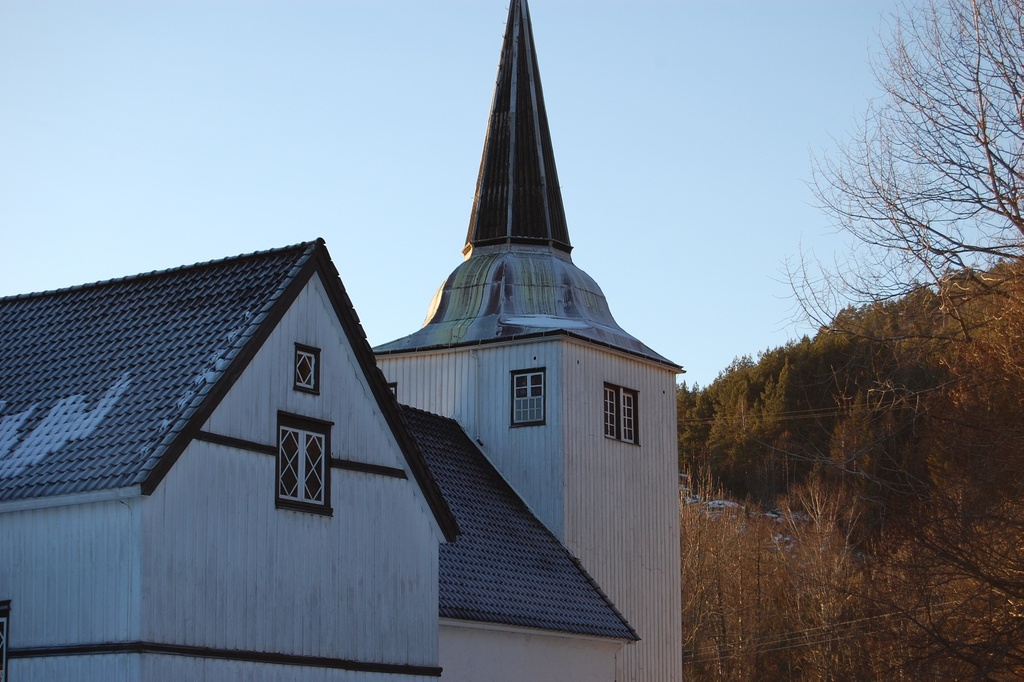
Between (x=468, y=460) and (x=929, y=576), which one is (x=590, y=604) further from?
(x=929, y=576)

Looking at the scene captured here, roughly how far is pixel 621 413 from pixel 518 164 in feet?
23.0

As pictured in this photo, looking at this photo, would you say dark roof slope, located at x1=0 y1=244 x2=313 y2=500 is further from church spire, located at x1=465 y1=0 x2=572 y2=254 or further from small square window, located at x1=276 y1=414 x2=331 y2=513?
church spire, located at x1=465 y1=0 x2=572 y2=254

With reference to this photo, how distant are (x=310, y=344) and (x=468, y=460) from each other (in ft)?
34.4

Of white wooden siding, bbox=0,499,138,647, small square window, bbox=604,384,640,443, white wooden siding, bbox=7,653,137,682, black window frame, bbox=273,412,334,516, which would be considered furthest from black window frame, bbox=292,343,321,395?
small square window, bbox=604,384,640,443

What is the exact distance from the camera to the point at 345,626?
2266 cm

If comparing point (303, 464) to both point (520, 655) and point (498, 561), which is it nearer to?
point (520, 655)

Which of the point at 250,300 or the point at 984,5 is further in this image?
the point at 250,300

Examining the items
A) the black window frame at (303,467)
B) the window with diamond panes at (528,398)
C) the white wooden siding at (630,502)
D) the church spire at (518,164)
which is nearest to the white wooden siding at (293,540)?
the black window frame at (303,467)

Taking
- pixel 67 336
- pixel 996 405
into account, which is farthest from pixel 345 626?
pixel 996 405

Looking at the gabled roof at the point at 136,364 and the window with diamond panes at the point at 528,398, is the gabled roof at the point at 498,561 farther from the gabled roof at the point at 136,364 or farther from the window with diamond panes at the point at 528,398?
the gabled roof at the point at 136,364

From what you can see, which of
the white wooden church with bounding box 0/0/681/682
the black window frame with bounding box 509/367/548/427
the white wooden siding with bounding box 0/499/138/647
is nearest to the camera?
the white wooden siding with bounding box 0/499/138/647

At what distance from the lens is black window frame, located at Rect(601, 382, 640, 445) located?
3431cm

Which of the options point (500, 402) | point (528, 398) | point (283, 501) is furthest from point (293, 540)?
point (500, 402)

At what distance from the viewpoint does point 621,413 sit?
34875 millimetres
